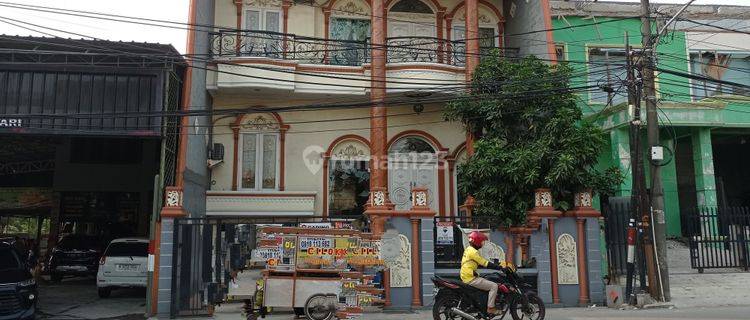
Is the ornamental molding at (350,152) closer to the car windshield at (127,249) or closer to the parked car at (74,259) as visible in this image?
the car windshield at (127,249)

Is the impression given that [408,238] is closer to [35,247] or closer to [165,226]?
[165,226]

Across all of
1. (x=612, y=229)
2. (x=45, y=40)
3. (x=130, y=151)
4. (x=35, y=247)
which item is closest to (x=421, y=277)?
(x=612, y=229)

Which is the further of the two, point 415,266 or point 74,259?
point 74,259

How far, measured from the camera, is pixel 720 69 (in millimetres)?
19516

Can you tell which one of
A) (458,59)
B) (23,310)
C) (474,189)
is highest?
(458,59)

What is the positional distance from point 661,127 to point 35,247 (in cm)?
2454

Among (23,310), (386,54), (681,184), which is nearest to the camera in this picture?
(23,310)

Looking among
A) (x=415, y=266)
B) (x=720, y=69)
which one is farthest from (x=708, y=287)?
(x=720, y=69)

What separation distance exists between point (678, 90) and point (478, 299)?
14.0m

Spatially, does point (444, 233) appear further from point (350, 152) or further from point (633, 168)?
point (350, 152)

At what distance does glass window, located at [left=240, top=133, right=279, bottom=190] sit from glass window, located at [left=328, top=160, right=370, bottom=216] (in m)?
1.70

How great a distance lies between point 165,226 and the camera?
1089 cm

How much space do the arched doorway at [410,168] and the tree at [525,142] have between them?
298 cm

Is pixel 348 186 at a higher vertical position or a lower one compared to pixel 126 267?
higher
